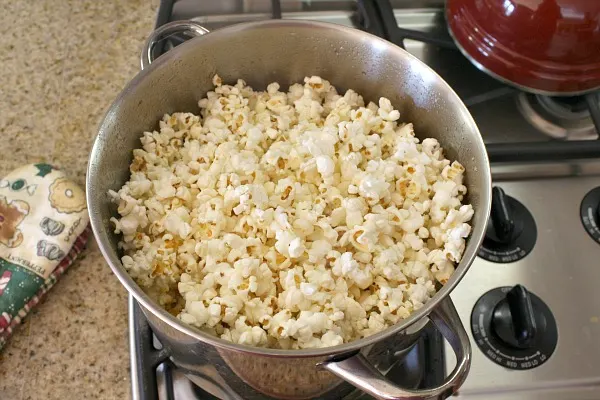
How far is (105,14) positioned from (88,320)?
1.82 ft

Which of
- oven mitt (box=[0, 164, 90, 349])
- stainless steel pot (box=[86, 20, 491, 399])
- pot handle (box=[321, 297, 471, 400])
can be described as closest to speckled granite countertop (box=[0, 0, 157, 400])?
oven mitt (box=[0, 164, 90, 349])

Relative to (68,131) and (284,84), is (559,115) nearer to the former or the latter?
(284,84)

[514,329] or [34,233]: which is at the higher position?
[34,233]

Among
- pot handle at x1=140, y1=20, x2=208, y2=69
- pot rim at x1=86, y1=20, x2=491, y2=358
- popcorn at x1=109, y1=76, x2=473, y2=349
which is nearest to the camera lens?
pot rim at x1=86, y1=20, x2=491, y2=358

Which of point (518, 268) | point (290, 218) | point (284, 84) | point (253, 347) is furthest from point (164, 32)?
point (518, 268)

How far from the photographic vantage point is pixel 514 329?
701 mm

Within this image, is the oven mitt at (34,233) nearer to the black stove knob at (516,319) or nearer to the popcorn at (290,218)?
the popcorn at (290,218)

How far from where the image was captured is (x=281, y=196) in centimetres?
72

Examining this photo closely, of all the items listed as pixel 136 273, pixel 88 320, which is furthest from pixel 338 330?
pixel 88 320

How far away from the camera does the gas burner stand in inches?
35.4

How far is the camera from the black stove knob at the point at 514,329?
0.69m

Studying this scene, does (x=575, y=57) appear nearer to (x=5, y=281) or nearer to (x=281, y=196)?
(x=281, y=196)

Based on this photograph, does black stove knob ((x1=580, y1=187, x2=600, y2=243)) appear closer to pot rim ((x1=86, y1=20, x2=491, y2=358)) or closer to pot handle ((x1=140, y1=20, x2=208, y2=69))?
pot rim ((x1=86, y1=20, x2=491, y2=358))

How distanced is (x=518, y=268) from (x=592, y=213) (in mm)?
143
